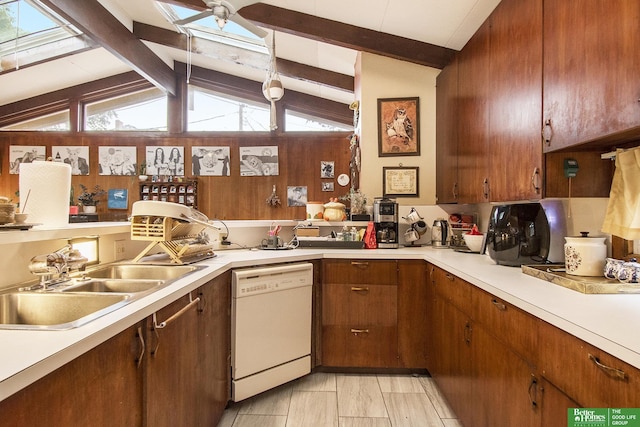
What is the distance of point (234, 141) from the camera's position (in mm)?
5496

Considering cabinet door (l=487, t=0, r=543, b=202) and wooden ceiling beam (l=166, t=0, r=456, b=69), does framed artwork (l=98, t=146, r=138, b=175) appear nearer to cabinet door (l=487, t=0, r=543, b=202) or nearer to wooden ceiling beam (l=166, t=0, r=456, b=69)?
wooden ceiling beam (l=166, t=0, r=456, b=69)

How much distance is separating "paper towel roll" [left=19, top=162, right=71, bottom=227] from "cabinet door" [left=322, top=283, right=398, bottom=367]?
166 cm

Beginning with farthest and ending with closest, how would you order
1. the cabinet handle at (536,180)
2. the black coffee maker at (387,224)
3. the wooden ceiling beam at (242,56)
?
the wooden ceiling beam at (242,56) < the black coffee maker at (387,224) < the cabinet handle at (536,180)

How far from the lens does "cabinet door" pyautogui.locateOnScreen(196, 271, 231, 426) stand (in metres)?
1.65

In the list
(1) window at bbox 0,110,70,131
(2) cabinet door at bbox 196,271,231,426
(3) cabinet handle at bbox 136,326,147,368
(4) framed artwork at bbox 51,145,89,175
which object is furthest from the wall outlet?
(1) window at bbox 0,110,70,131

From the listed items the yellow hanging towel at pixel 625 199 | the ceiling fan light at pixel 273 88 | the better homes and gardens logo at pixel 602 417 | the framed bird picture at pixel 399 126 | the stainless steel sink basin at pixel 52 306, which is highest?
the ceiling fan light at pixel 273 88

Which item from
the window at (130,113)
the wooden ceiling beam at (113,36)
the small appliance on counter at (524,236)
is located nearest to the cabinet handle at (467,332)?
the small appliance on counter at (524,236)

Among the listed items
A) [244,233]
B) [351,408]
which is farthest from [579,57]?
[244,233]

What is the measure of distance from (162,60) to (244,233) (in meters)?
3.82

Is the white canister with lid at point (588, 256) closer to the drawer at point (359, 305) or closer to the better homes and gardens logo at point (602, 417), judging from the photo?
the better homes and gardens logo at point (602, 417)

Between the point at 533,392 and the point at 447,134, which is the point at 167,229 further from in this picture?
the point at 447,134

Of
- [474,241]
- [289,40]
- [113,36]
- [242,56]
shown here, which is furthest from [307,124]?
[474,241]

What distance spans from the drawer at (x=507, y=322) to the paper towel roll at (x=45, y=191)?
186cm

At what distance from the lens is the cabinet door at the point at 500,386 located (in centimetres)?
120
